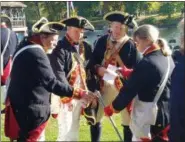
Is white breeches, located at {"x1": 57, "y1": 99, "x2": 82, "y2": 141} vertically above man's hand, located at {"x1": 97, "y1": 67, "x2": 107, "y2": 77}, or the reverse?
man's hand, located at {"x1": 97, "y1": 67, "x2": 107, "y2": 77}

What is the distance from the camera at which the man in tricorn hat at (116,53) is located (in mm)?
6027

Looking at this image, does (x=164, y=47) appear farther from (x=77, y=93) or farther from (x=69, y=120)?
(x=69, y=120)

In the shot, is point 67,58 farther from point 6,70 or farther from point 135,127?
point 6,70

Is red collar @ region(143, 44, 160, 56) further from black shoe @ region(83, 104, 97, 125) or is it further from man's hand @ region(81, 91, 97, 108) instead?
black shoe @ region(83, 104, 97, 125)

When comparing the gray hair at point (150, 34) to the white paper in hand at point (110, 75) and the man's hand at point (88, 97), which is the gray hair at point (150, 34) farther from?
the white paper in hand at point (110, 75)

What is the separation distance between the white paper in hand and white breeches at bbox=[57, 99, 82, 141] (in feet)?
1.52

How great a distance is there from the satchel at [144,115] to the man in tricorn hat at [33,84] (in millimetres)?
811

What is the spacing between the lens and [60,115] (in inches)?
227

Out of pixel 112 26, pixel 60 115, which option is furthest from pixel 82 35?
pixel 60 115

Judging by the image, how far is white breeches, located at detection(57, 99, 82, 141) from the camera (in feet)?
18.9

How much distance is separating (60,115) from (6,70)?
183cm

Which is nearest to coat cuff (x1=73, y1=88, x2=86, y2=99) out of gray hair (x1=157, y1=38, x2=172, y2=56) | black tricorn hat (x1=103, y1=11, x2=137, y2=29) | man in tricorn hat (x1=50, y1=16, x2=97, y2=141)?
man in tricorn hat (x1=50, y1=16, x2=97, y2=141)

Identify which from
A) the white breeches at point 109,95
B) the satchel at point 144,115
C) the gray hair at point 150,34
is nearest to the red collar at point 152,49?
the gray hair at point 150,34

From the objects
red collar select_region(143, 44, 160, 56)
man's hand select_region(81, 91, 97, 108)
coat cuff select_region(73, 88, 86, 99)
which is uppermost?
red collar select_region(143, 44, 160, 56)
